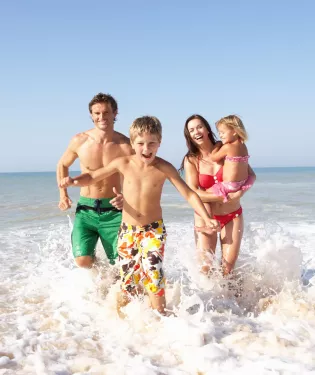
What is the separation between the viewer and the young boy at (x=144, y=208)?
389cm

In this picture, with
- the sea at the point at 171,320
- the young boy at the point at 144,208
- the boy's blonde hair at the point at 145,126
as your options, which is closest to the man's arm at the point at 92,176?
the young boy at the point at 144,208

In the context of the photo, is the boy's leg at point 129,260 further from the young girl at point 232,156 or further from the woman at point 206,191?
the young girl at point 232,156

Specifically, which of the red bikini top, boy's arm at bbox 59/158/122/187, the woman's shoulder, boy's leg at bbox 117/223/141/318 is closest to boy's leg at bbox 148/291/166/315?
boy's leg at bbox 117/223/141/318

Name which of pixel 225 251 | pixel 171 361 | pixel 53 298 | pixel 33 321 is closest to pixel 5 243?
pixel 53 298

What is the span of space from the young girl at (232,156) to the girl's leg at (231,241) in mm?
Answer: 368

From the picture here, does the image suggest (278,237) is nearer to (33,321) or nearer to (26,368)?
(33,321)

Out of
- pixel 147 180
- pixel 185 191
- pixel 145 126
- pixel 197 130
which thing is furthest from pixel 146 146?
pixel 197 130

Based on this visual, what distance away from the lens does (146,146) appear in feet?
12.7

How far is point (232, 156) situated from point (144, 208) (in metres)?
1.22

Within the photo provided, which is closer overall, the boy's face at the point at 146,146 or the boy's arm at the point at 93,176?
the boy's face at the point at 146,146

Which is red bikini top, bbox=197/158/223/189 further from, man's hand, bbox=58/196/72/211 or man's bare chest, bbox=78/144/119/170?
man's hand, bbox=58/196/72/211

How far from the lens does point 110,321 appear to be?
14.0 ft

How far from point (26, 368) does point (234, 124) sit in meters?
3.08

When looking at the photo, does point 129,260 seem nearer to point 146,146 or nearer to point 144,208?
point 144,208
